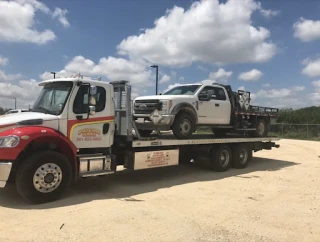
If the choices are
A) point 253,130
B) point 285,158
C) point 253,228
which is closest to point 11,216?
point 253,228

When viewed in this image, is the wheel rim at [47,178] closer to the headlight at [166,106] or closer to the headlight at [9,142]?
the headlight at [9,142]

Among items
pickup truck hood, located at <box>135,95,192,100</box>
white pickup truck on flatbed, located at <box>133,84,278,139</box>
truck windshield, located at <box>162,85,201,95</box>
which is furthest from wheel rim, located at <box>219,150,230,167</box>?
pickup truck hood, located at <box>135,95,192,100</box>

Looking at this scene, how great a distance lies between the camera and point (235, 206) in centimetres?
688

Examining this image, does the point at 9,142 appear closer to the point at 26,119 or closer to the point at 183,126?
the point at 26,119

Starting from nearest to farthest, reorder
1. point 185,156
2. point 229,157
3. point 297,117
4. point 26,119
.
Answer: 1. point 26,119
2. point 185,156
3. point 229,157
4. point 297,117

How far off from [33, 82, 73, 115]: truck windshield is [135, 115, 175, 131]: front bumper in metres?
3.08

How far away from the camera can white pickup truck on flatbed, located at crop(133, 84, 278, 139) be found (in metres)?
9.82

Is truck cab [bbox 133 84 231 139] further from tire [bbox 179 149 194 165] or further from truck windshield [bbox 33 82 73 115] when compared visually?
truck windshield [bbox 33 82 73 115]

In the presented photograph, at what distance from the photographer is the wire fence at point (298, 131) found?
33.9 meters

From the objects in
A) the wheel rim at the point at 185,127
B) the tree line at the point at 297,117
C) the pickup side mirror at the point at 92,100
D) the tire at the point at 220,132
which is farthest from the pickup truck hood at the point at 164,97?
the tree line at the point at 297,117

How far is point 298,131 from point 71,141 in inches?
1279

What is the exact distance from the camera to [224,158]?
1159 cm

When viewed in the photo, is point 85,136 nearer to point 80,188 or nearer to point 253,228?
point 80,188

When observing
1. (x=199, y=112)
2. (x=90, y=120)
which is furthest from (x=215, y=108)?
(x=90, y=120)
